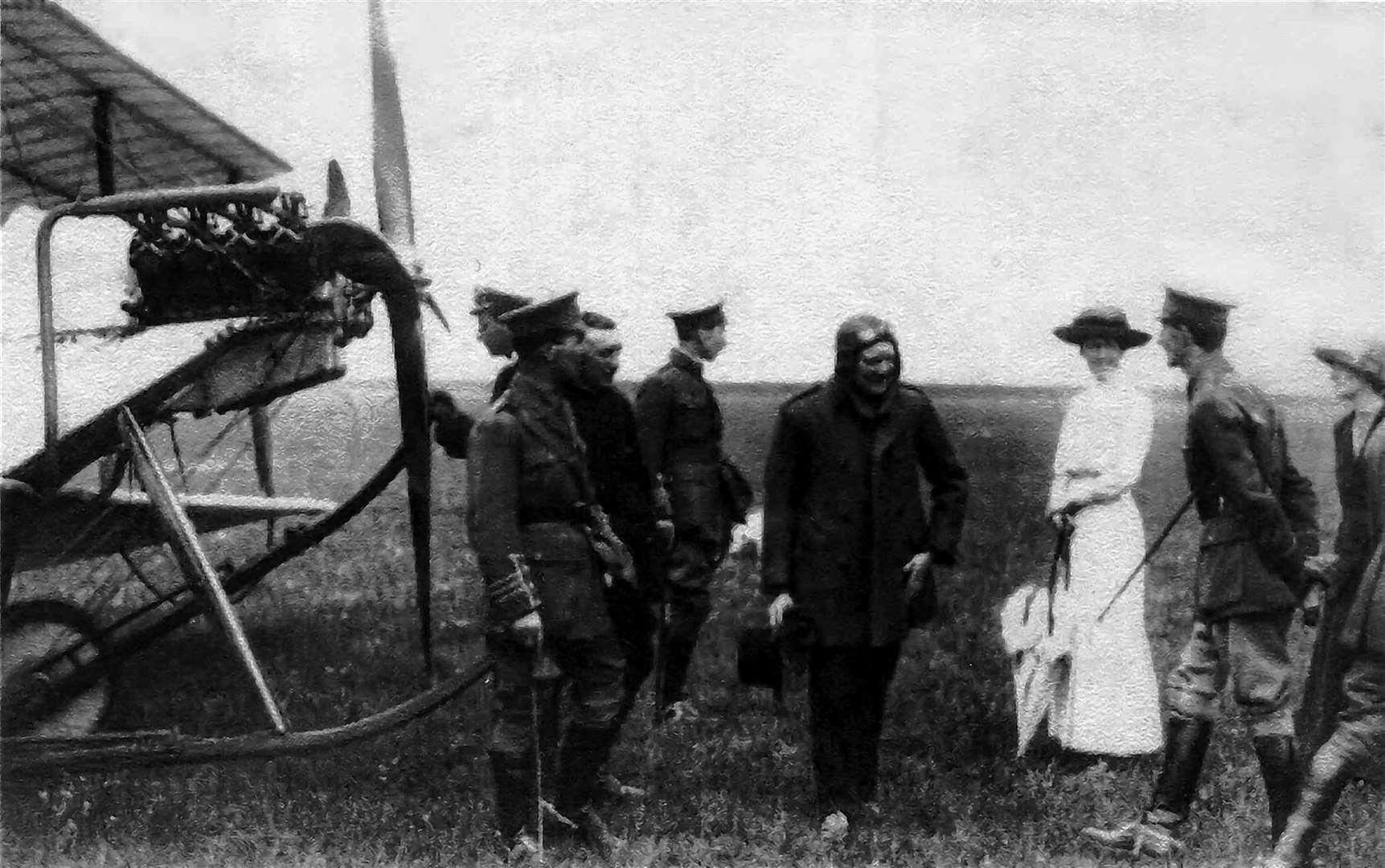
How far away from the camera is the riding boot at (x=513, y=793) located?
15.4 feet

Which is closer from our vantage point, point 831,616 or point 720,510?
point 831,616

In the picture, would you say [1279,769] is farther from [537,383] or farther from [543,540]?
[537,383]

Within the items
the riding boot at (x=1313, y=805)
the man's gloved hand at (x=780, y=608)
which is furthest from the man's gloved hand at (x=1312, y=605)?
the man's gloved hand at (x=780, y=608)

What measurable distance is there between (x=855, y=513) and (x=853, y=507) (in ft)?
0.08

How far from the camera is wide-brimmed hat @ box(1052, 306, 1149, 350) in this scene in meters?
5.22

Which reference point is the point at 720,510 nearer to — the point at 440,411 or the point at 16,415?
the point at 440,411

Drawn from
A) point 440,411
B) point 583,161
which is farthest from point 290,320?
point 583,161

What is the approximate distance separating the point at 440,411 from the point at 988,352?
2.71m

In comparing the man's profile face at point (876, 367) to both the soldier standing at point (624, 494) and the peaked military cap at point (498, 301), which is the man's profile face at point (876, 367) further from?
the peaked military cap at point (498, 301)

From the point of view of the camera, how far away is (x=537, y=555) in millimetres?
4609

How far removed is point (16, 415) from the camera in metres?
5.71

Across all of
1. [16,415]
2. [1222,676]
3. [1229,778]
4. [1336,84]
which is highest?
[1336,84]

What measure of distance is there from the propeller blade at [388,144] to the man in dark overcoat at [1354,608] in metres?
3.96

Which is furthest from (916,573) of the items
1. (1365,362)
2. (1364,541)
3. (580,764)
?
(1365,362)
